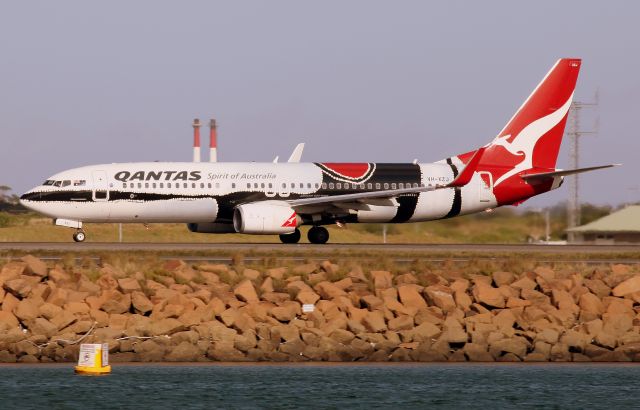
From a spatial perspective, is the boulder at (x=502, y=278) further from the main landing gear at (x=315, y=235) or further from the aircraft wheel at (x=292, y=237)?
the aircraft wheel at (x=292, y=237)

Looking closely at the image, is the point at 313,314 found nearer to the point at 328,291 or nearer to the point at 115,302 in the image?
the point at 328,291

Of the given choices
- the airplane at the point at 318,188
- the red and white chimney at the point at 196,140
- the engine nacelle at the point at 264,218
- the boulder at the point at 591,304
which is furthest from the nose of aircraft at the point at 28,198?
the red and white chimney at the point at 196,140

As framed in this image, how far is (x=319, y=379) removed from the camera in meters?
33.2

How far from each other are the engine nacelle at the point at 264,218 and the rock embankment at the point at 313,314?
13137 mm

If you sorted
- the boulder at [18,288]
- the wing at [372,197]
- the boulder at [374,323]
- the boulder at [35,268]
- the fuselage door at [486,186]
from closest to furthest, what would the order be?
the boulder at [374,323] < the boulder at [18,288] < the boulder at [35,268] < the wing at [372,197] < the fuselage door at [486,186]

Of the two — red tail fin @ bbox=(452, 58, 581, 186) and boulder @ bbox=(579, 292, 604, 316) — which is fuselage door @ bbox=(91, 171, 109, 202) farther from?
boulder @ bbox=(579, 292, 604, 316)

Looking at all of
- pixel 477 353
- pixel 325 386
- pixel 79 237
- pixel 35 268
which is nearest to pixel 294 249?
pixel 79 237

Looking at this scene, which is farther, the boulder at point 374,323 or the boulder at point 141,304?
the boulder at point 141,304

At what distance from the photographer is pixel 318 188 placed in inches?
2263

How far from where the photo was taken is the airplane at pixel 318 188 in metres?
54.7

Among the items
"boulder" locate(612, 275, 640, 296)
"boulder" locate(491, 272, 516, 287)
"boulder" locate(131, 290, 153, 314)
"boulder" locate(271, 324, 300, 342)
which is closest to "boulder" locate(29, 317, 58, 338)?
"boulder" locate(131, 290, 153, 314)

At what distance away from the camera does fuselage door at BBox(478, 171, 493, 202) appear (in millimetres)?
59906

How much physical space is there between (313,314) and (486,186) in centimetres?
2425

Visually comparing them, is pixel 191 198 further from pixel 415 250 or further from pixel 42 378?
pixel 42 378
